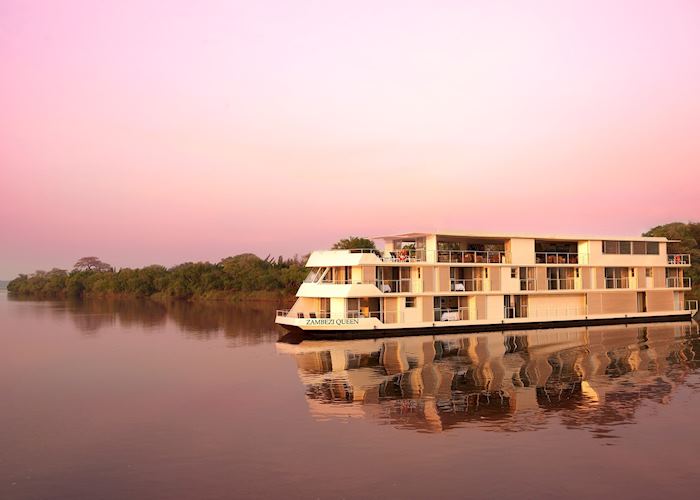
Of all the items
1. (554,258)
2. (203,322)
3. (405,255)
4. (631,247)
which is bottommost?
(203,322)

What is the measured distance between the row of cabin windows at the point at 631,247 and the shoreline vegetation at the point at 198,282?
45644mm

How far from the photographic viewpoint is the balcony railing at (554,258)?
47438 millimetres

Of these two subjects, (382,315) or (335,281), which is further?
(335,281)

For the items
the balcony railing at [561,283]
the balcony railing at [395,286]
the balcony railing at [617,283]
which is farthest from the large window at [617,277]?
the balcony railing at [395,286]

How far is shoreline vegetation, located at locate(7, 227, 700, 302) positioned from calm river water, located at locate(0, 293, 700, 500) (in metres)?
Answer: 48.4

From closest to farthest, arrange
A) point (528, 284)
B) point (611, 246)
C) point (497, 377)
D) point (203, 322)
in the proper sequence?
point (497, 377) → point (528, 284) → point (611, 246) → point (203, 322)

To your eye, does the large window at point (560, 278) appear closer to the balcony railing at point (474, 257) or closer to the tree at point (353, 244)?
the balcony railing at point (474, 257)

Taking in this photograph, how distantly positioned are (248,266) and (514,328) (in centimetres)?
7210

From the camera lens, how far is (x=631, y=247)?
165ft

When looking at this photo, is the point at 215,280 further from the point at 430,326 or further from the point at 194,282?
the point at 430,326

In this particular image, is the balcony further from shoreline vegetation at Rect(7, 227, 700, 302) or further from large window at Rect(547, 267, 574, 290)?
shoreline vegetation at Rect(7, 227, 700, 302)

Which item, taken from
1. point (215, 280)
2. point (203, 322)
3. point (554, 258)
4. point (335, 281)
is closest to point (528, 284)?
point (554, 258)

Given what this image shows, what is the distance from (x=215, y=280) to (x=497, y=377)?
283 ft

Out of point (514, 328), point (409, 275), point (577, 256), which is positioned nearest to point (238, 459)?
point (409, 275)
